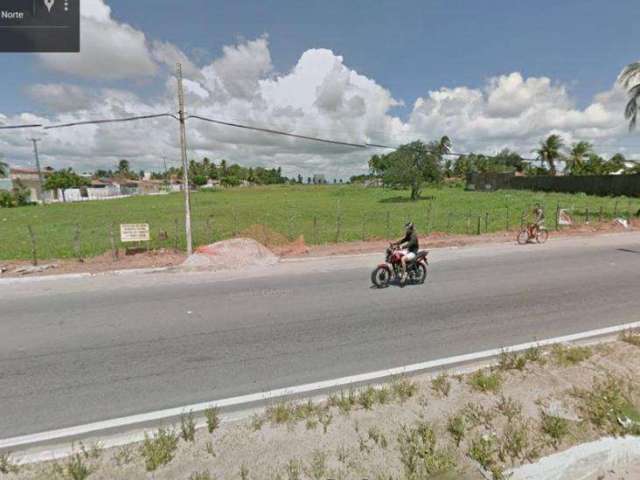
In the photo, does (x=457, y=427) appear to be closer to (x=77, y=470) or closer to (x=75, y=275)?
(x=77, y=470)

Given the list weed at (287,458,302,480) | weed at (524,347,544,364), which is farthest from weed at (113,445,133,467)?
weed at (524,347,544,364)

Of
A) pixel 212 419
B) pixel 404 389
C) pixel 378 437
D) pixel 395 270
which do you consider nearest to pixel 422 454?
pixel 378 437

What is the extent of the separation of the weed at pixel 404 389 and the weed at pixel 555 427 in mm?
1022

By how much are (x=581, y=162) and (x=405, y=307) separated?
6887cm

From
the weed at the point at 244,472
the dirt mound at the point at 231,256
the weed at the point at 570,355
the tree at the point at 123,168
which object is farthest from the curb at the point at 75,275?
the tree at the point at 123,168

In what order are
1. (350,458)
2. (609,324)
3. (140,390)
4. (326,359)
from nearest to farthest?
(350,458), (140,390), (326,359), (609,324)

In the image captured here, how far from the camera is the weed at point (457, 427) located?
2677 millimetres

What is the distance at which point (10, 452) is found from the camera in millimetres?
2822

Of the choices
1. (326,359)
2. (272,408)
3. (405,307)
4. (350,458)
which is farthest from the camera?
(405,307)

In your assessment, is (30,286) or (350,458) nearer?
(350,458)

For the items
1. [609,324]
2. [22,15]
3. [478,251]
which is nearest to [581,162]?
[478,251]

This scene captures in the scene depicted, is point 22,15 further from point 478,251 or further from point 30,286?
point 478,251

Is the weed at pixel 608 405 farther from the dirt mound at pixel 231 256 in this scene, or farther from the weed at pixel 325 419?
the dirt mound at pixel 231 256

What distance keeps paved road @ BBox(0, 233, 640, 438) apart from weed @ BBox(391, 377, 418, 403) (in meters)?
0.70
